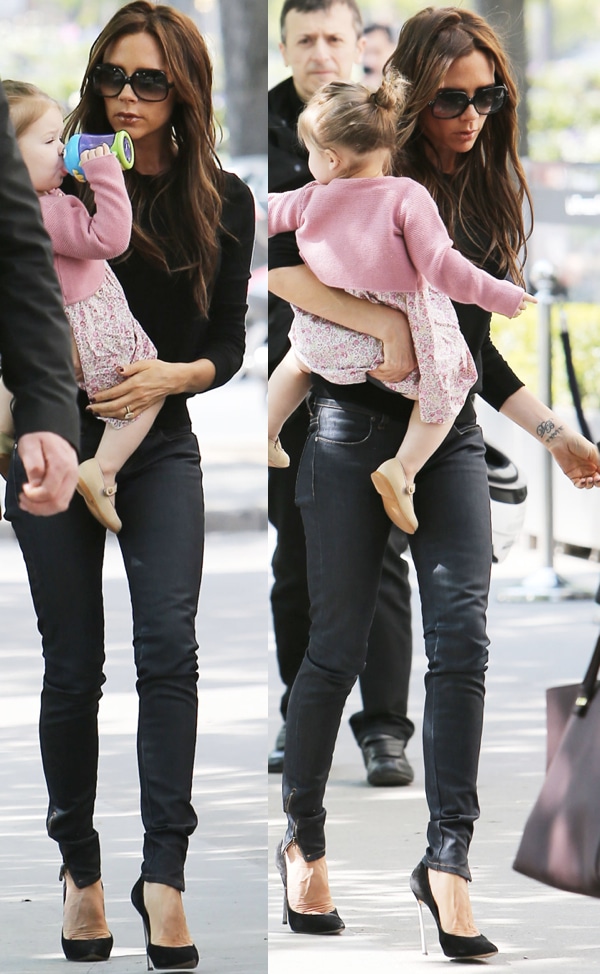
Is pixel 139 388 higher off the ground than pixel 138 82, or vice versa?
pixel 138 82

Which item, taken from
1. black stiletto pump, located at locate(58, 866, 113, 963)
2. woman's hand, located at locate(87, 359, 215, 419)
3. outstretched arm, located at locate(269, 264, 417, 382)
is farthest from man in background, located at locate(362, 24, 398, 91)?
black stiletto pump, located at locate(58, 866, 113, 963)

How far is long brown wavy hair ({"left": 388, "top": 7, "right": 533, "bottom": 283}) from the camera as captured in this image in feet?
10.8

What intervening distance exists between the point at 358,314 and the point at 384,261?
0.12 metres

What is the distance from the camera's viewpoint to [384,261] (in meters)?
3.17

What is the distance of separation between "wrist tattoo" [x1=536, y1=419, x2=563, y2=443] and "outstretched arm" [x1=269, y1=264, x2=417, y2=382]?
388 mm

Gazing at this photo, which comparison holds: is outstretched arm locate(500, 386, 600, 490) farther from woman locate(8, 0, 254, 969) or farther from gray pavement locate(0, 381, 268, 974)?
gray pavement locate(0, 381, 268, 974)

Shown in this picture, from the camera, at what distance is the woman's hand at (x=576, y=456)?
350 cm

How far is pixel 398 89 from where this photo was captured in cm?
326

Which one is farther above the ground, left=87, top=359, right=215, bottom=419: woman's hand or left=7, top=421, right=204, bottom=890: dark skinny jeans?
left=87, top=359, right=215, bottom=419: woman's hand

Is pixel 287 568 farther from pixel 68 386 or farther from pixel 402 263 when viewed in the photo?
pixel 68 386

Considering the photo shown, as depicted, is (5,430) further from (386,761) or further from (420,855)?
(386,761)

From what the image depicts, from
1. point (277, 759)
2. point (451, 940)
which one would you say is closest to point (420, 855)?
point (277, 759)

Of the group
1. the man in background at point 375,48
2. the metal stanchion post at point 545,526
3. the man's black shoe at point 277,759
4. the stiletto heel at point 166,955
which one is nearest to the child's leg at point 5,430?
the stiletto heel at point 166,955

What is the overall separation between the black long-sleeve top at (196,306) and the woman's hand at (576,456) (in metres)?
0.68
